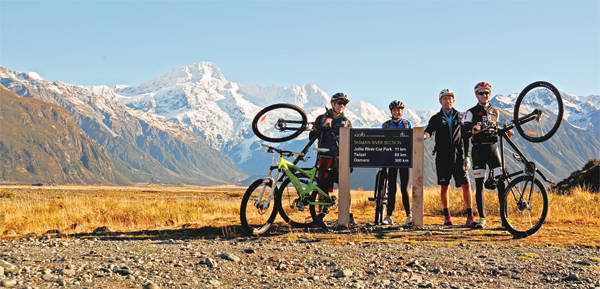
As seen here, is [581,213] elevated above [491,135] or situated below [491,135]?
below

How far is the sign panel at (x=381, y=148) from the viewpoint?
9.23 meters

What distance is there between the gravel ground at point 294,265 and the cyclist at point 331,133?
249 cm

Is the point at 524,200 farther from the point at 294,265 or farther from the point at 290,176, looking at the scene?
the point at 294,265

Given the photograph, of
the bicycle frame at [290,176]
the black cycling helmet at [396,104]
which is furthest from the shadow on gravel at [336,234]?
the black cycling helmet at [396,104]

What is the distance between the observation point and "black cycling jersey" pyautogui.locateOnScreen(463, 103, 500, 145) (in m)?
8.71

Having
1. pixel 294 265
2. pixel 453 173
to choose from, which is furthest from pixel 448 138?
pixel 294 265

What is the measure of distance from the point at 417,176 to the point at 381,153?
0.90 meters

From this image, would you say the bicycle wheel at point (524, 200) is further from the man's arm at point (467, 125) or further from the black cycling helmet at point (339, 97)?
the black cycling helmet at point (339, 97)

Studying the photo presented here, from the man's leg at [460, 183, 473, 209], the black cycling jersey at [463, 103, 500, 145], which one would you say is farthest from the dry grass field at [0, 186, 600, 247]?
the black cycling jersey at [463, 103, 500, 145]

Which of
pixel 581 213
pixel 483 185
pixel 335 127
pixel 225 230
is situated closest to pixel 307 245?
pixel 225 230

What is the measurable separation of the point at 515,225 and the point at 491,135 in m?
1.86

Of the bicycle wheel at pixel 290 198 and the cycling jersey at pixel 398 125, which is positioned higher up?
the cycling jersey at pixel 398 125

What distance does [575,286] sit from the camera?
461 centimetres

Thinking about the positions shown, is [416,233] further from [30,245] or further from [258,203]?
[30,245]
